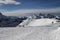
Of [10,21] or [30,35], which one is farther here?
[10,21]

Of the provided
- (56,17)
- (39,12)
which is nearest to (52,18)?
(56,17)

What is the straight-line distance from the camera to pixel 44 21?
3.37m

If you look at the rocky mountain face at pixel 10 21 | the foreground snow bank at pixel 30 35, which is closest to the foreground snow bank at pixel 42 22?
the rocky mountain face at pixel 10 21

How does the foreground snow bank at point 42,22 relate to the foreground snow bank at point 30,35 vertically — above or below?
below

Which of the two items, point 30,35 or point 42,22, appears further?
point 42,22

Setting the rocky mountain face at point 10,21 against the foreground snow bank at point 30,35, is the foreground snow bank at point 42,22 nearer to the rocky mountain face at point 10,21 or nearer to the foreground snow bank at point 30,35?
the rocky mountain face at point 10,21

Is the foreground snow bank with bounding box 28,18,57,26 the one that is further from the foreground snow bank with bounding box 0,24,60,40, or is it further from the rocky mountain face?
the foreground snow bank with bounding box 0,24,60,40

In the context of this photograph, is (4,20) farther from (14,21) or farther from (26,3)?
(26,3)

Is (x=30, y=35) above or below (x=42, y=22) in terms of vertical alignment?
above

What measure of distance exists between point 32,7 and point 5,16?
59 cm

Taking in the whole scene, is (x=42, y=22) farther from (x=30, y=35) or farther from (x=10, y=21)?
(x=30, y=35)

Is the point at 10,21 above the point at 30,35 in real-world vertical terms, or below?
below

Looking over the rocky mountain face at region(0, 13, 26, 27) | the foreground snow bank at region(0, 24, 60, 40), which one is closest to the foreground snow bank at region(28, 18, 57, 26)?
the rocky mountain face at region(0, 13, 26, 27)

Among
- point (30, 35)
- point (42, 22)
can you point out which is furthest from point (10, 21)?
point (30, 35)
